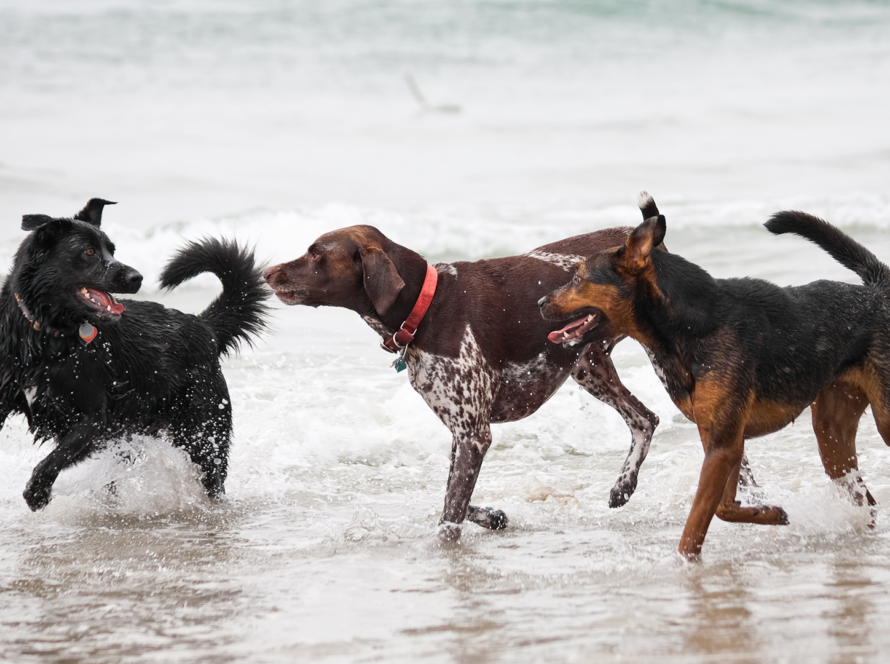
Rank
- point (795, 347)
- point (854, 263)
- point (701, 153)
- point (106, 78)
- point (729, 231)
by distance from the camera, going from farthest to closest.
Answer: point (106, 78) → point (701, 153) → point (729, 231) → point (854, 263) → point (795, 347)

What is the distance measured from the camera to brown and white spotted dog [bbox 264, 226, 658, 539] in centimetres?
529

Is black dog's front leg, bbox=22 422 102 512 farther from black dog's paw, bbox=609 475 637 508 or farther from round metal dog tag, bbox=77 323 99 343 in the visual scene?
black dog's paw, bbox=609 475 637 508

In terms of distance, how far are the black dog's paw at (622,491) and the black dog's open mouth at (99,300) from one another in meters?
3.01

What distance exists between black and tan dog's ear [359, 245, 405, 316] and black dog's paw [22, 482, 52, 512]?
2136mm

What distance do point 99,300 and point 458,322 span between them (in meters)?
1.99

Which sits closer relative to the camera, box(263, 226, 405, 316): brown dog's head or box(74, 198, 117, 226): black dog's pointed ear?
box(263, 226, 405, 316): brown dog's head

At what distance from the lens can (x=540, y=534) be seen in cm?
534

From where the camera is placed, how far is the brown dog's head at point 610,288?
14.8 ft

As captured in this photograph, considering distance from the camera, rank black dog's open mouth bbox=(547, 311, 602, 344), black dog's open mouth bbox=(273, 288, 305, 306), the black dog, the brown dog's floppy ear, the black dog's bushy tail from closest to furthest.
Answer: the brown dog's floppy ear
black dog's open mouth bbox=(547, 311, 602, 344)
black dog's open mouth bbox=(273, 288, 305, 306)
the black dog
the black dog's bushy tail

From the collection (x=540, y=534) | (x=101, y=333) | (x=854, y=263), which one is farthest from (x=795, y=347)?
(x=101, y=333)

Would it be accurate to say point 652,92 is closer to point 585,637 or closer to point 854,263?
point 854,263

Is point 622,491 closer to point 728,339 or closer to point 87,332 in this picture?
point 728,339

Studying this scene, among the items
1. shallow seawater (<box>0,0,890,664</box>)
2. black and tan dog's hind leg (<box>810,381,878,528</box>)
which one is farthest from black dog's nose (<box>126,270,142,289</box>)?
black and tan dog's hind leg (<box>810,381,878,528</box>)

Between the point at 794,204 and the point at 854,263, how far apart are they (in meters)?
13.4
